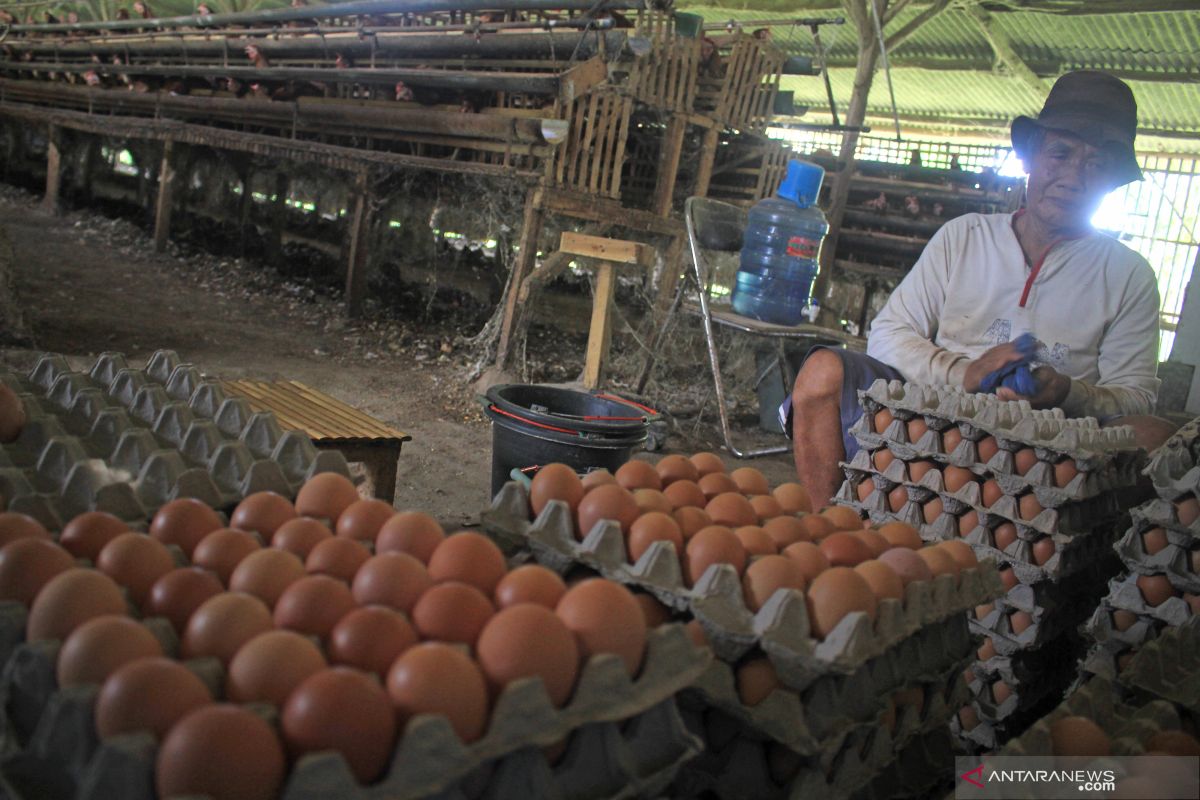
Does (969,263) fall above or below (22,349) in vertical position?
above

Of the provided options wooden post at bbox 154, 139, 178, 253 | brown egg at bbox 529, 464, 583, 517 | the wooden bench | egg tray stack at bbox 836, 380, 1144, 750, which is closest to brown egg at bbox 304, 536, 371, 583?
brown egg at bbox 529, 464, 583, 517

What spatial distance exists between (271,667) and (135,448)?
0.96 m

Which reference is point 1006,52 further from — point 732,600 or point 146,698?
point 146,698

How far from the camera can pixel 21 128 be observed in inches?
634

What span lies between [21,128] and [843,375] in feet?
59.0

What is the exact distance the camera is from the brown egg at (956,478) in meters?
2.31

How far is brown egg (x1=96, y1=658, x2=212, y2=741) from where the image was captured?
36.0 inches

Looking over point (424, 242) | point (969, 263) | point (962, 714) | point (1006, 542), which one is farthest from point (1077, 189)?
point (424, 242)

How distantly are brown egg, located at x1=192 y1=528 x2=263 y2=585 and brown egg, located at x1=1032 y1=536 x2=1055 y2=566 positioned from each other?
1825 millimetres

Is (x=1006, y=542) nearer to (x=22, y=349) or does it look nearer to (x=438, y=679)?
(x=438, y=679)

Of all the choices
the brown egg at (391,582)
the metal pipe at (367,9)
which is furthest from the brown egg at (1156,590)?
the metal pipe at (367,9)

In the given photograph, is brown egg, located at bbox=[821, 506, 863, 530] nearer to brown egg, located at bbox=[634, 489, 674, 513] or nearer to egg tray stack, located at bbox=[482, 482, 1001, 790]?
egg tray stack, located at bbox=[482, 482, 1001, 790]

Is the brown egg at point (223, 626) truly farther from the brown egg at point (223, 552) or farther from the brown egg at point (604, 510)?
the brown egg at point (604, 510)

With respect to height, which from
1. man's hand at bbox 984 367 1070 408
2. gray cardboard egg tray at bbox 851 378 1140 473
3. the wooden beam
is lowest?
gray cardboard egg tray at bbox 851 378 1140 473
